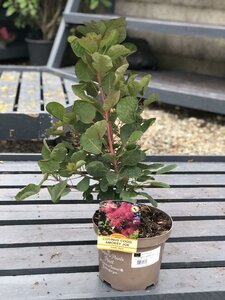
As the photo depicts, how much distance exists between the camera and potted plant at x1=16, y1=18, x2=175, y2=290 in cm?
130

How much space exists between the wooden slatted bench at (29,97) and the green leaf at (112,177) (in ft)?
3.89

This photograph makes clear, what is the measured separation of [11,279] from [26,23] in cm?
389

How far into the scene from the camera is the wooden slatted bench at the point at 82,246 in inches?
53.3

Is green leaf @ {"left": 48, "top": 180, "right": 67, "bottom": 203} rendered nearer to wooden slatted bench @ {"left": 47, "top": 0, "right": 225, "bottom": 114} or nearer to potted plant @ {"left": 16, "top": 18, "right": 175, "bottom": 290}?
potted plant @ {"left": 16, "top": 18, "right": 175, "bottom": 290}

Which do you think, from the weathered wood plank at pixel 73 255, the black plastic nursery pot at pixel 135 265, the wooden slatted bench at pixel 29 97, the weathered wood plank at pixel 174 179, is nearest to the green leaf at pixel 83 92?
the black plastic nursery pot at pixel 135 265

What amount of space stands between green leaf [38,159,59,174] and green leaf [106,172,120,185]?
0.51 feet

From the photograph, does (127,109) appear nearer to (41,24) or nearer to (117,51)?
(117,51)

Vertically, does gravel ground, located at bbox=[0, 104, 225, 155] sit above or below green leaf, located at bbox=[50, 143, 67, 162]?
below

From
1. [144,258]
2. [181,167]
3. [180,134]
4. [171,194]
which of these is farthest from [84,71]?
[180,134]

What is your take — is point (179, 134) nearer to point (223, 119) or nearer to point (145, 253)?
point (223, 119)

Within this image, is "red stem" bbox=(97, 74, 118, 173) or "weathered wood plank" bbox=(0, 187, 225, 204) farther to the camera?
"weathered wood plank" bbox=(0, 187, 225, 204)

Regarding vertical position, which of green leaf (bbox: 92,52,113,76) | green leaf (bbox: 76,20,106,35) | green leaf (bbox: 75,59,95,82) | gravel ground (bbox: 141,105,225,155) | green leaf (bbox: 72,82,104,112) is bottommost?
gravel ground (bbox: 141,105,225,155)

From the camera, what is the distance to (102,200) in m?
1.48

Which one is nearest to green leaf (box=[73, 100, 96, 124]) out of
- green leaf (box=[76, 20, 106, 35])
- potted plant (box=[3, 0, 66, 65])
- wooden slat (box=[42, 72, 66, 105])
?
green leaf (box=[76, 20, 106, 35])
